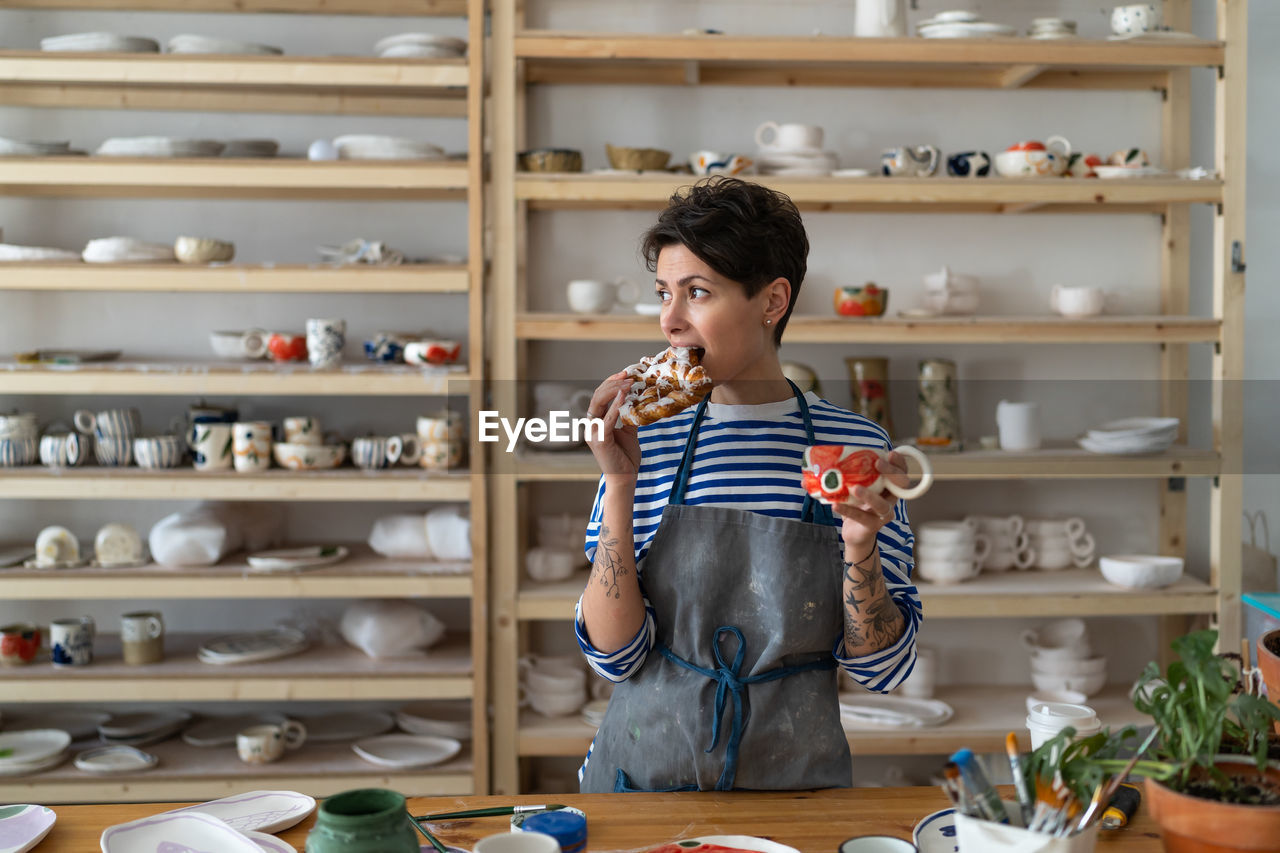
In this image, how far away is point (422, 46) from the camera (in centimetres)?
266

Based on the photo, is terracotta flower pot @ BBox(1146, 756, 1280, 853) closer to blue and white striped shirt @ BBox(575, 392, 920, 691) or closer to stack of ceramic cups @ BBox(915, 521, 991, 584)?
blue and white striped shirt @ BBox(575, 392, 920, 691)

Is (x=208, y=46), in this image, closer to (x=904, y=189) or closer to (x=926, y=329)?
(x=904, y=189)

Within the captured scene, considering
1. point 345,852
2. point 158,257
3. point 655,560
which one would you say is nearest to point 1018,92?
point 655,560

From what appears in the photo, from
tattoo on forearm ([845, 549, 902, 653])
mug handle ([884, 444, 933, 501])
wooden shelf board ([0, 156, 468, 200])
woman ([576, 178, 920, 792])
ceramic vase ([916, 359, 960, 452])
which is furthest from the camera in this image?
ceramic vase ([916, 359, 960, 452])

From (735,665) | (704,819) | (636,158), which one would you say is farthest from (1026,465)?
(704,819)

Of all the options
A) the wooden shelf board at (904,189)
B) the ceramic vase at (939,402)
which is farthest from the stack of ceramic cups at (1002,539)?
the wooden shelf board at (904,189)

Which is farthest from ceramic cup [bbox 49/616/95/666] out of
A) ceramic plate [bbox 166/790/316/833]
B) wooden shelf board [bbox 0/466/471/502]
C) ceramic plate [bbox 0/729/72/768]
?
ceramic plate [bbox 166/790/316/833]

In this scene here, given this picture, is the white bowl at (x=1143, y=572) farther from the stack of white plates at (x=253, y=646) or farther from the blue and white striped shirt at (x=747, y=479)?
the stack of white plates at (x=253, y=646)

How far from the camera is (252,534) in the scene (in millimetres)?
2900

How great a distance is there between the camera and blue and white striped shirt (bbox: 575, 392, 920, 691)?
58.3 inches

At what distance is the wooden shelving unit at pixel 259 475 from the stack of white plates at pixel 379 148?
44 mm

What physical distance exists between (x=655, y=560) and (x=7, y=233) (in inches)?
94.5

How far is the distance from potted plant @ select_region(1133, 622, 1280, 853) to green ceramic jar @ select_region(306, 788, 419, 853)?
67 centimetres

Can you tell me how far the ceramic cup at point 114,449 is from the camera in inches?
106
